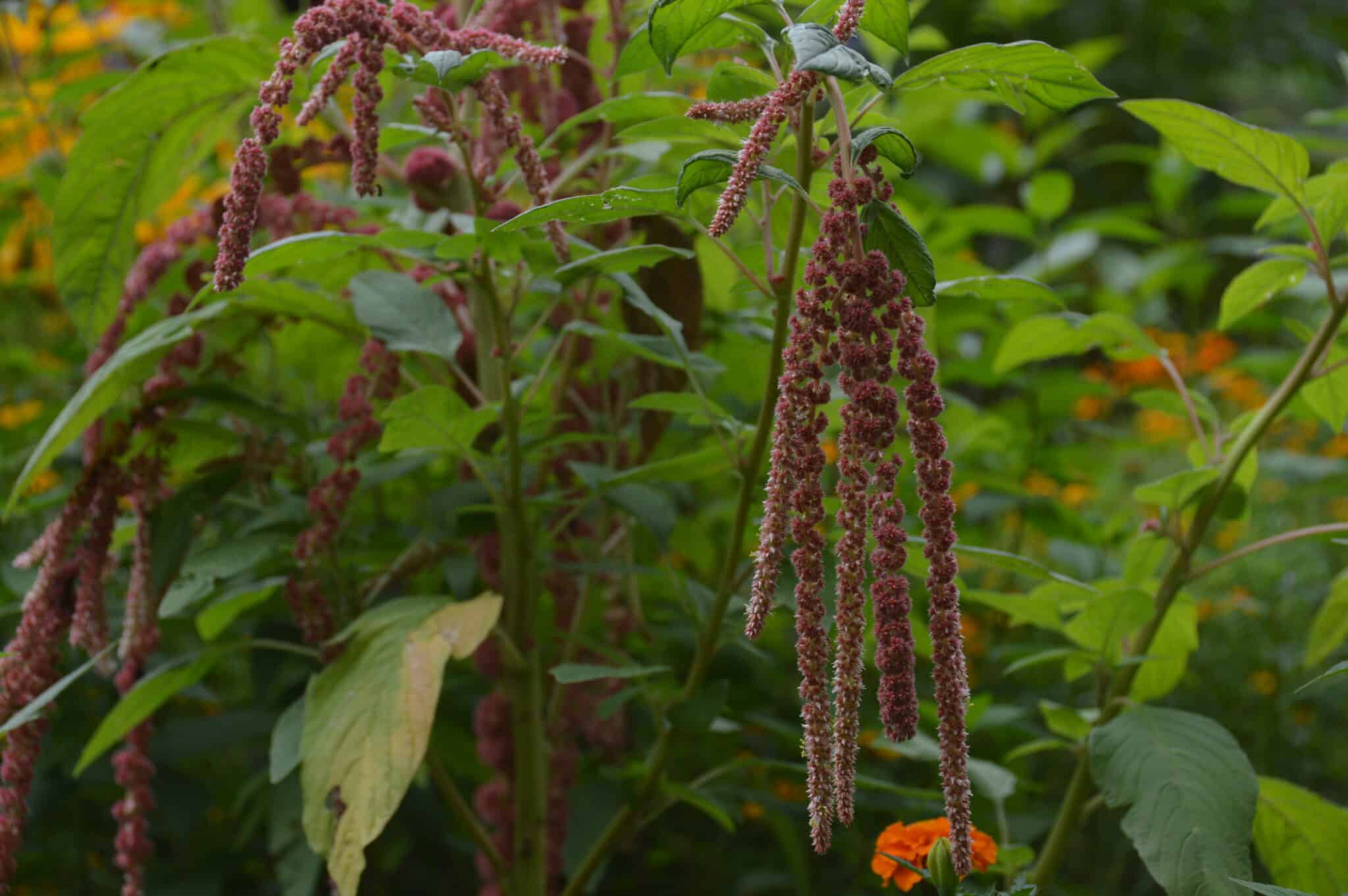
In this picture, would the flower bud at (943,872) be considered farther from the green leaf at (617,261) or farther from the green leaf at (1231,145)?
the green leaf at (1231,145)

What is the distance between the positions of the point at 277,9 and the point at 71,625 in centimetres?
178

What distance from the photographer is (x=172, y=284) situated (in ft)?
4.50

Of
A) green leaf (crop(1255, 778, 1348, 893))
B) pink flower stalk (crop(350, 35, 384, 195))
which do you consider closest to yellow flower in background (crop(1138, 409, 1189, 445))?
green leaf (crop(1255, 778, 1348, 893))

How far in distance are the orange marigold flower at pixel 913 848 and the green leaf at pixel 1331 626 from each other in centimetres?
55

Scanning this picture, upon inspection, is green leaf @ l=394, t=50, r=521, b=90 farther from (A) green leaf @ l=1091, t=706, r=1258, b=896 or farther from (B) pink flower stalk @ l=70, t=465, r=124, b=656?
(A) green leaf @ l=1091, t=706, r=1258, b=896

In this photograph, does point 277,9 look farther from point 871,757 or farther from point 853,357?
point 853,357

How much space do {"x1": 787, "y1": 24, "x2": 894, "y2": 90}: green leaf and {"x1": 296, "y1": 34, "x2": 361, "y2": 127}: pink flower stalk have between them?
0.96 feet

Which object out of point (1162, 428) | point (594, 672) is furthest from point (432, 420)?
point (1162, 428)

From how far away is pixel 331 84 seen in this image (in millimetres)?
745

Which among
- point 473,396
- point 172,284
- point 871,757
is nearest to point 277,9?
point 172,284

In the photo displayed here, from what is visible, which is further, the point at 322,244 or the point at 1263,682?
the point at 1263,682

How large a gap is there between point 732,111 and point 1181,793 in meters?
0.68

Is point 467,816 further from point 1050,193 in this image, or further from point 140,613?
point 1050,193

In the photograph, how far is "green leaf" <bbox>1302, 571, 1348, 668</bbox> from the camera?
1.31m
